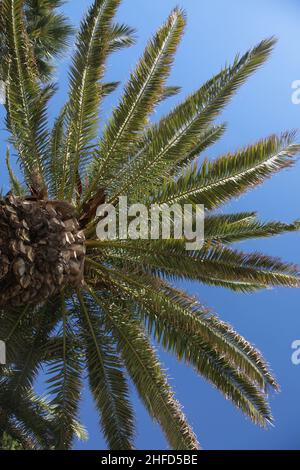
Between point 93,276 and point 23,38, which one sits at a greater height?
point 23,38

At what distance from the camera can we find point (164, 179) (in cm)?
883

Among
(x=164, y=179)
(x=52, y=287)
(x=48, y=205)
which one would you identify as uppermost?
(x=164, y=179)

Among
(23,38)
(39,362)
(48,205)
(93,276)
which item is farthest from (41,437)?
(23,38)

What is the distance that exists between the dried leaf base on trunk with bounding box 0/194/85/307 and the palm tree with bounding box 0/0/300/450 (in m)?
0.02

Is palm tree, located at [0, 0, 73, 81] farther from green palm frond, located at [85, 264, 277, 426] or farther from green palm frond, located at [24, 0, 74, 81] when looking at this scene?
green palm frond, located at [85, 264, 277, 426]

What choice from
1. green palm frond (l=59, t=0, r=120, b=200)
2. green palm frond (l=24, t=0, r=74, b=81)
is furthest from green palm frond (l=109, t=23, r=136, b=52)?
green palm frond (l=59, t=0, r=120, b=200)

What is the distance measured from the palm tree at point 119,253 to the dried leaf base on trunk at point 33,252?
0.02 metres

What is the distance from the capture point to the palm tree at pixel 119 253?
7785 millimetres

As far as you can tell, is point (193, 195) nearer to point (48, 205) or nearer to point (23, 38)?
point (48, 205)

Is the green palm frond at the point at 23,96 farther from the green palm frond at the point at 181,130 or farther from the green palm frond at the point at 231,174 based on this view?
the green palm frond at the point at 231,174

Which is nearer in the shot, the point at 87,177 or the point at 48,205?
the point at 48,205

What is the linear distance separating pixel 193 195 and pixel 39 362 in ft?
10.8

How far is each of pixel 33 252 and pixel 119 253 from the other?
66.4 inches

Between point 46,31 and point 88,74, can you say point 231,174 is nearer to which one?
point 88,74
